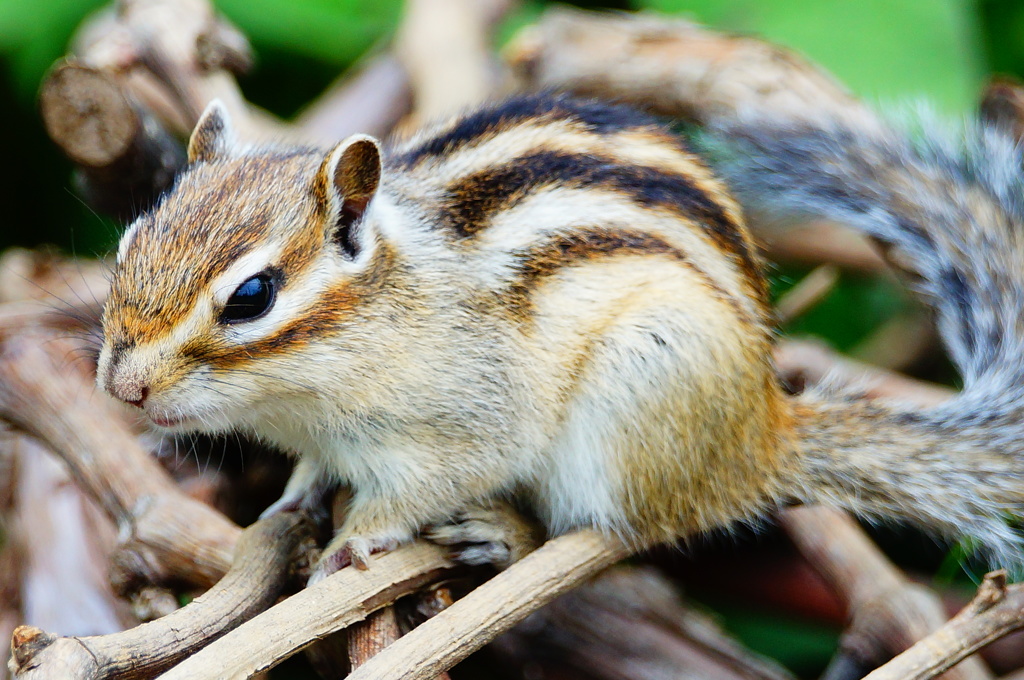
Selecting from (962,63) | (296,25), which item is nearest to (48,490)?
(296,25)

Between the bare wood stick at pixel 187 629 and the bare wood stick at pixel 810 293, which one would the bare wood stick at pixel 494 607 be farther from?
the bare wood stick at pixel 810 293

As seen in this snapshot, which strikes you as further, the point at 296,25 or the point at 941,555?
the point at 296,25

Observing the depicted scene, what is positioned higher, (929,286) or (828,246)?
(929,286)

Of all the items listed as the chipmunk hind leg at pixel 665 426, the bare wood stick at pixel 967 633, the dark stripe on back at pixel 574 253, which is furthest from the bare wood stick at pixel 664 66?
the bare wood stick at pixel 967 633

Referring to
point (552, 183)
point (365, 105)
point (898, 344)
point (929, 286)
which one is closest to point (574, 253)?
point (552, 183)

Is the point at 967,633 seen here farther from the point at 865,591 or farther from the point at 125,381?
the point at 125,381

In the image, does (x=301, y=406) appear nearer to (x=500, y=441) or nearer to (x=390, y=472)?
(x=390, y=472)
